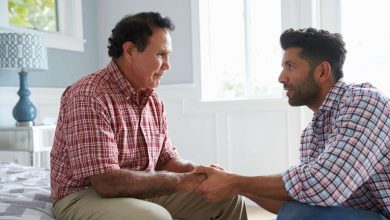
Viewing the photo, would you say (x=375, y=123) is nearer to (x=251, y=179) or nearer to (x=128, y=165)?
(x=251, y=179)

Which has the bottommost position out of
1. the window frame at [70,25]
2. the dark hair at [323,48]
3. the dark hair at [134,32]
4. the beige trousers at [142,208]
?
the beige trousers at [142,208]

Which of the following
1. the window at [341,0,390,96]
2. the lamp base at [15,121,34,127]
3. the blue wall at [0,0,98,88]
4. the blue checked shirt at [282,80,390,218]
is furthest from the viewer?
the blue wall at [0,0,98,88]

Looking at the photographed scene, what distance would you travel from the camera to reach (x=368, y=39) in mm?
3471

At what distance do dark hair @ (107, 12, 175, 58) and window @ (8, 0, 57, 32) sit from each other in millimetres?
2094

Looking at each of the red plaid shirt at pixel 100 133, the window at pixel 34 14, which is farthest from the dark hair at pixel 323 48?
the window at pixel 34 14

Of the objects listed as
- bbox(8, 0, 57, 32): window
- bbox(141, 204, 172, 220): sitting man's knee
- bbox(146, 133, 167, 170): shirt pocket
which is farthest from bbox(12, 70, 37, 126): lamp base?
bbox(141, 204, 172, 220): sitting man's knee

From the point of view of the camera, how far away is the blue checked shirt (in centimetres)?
130

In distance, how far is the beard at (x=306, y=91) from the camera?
67.8 inches

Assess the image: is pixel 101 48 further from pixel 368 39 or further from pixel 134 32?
pixel 134 32

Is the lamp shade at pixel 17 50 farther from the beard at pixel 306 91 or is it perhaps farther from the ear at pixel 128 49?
the beard at pixel 306 91

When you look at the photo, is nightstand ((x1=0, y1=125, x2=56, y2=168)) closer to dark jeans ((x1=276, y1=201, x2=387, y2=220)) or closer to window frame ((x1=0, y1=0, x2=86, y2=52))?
window frame ((x1=0, y1=0, x2=86, y2=52))

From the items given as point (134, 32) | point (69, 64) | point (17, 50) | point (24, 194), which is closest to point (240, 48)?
point (69, 64)

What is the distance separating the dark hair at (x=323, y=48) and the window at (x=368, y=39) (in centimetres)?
190

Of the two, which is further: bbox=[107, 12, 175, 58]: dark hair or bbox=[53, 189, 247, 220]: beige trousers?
bbox=[107, 12, 175, 58]: dark hair
